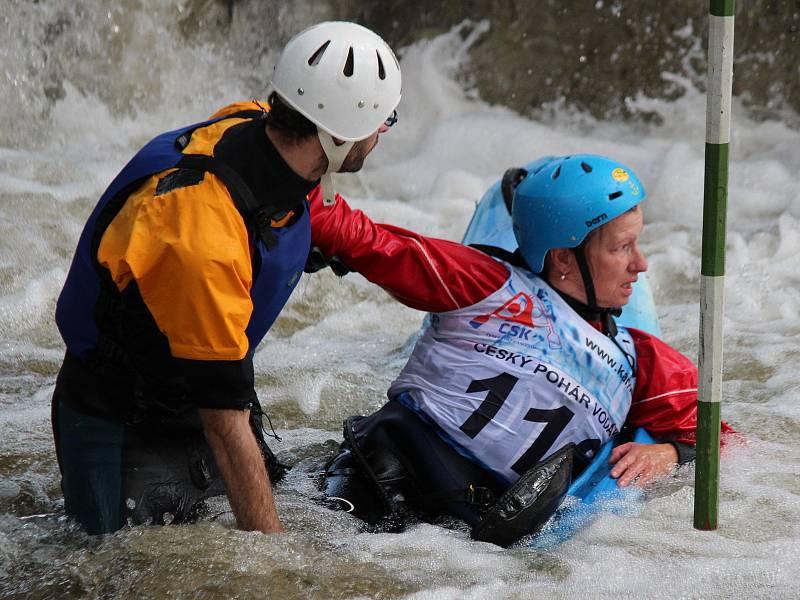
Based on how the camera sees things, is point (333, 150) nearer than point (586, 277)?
Yes

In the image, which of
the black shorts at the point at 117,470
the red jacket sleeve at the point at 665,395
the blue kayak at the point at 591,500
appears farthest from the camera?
the red jacket sleeve at the point at 665,395

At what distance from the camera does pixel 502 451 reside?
305 centimetres

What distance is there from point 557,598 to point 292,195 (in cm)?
116

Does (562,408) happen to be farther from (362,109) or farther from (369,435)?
(362,109)

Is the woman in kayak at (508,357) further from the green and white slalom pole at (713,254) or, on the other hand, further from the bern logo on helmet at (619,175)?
the green and white slalom pole at (713,254)

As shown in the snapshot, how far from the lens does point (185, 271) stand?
2363 millimetres

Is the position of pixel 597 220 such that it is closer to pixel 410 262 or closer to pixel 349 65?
pixel 410 262

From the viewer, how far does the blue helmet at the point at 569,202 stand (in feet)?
10.2

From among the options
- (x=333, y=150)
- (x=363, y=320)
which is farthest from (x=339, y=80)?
(x=363, y=320)

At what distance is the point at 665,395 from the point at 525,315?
0.51 m

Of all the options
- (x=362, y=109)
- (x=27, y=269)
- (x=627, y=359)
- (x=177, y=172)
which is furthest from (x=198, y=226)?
(x=27, y=269)

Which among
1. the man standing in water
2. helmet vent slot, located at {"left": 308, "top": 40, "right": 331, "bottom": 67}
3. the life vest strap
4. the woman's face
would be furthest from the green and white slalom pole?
the life vest strap

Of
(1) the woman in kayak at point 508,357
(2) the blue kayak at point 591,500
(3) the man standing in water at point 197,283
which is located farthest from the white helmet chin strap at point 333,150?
(2) the blue kayak at point 591,500

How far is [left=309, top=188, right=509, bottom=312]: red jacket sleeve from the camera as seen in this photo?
309 cm
